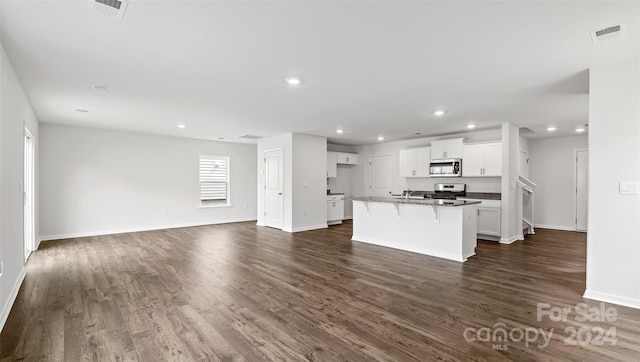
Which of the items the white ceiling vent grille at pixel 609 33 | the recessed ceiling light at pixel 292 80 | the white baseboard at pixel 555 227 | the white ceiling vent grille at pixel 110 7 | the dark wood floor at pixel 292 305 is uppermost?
the white ceiling vent grille at pixel 609 33

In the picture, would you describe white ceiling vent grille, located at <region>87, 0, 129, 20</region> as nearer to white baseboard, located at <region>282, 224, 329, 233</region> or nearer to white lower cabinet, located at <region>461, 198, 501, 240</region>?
white baseboard, located at <region>282, 224, 329, 233</region>

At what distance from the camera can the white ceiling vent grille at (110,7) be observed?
6.59 feet

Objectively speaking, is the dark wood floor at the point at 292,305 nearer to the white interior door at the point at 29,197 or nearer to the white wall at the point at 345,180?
the white interior door at the point at 29,197

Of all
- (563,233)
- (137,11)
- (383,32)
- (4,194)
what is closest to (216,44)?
(137,11)

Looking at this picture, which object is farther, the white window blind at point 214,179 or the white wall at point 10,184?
the white window blind at point 214,179

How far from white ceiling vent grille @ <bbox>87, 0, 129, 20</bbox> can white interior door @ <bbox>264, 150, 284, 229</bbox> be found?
18.6 feet

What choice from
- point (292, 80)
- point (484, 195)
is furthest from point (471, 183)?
point (292, 80)

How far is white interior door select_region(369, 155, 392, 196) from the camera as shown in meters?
9.26

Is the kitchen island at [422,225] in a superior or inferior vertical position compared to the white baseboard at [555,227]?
superior

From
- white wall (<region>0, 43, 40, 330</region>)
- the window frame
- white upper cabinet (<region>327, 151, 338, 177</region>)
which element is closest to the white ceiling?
white wall (<region>0, 43, 40, 330</region>)

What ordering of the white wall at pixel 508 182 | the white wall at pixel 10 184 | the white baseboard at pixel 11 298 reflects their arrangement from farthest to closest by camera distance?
the white wall at pixel 508 182, the white wall at pixel 10 184, the white baseboard at pixel 11 298

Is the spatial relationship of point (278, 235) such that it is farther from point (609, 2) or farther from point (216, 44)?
point (609, 2)

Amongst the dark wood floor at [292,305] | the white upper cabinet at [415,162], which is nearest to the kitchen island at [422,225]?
the dark wood floor at [292,305]

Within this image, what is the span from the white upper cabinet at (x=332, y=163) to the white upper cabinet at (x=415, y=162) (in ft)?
6.46
